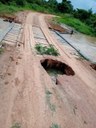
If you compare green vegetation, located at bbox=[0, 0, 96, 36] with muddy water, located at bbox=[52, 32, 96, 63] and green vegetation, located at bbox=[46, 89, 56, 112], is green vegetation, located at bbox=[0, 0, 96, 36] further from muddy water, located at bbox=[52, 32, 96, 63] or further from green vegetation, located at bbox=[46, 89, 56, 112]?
green vegetation, located at bbox=[46, 89, 56, 112]

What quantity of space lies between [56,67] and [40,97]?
4.18 m

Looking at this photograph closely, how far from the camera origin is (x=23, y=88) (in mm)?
6750

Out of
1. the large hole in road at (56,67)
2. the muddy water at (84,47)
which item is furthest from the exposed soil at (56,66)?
the muddy water at (84,47)

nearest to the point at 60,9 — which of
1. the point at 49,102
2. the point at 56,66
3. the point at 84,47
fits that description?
the point at 84,47

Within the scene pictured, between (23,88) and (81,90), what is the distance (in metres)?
2.16

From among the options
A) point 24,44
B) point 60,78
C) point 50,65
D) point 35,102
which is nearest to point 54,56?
point 50,65

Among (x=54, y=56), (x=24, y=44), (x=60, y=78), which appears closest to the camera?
(x=60, y=78)

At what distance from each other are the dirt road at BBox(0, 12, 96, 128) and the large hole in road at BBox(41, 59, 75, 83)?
0.44 m

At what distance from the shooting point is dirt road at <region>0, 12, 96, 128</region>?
532 centimetres

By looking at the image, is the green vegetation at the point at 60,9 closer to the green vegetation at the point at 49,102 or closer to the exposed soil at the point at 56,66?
the exposed soil at the point at 56,66

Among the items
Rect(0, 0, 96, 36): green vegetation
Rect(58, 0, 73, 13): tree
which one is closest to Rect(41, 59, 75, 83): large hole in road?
Rect(0, 0, 96, 36): green vegetation

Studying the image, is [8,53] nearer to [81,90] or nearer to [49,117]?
[81,90]

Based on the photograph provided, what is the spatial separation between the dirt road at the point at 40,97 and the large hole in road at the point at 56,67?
44cm

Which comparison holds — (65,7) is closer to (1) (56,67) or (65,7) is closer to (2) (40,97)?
(1) (56,67)
